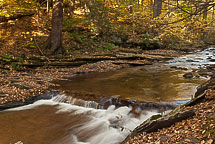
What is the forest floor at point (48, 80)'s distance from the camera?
308 cm

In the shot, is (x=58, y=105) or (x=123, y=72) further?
(x=123, y=72)

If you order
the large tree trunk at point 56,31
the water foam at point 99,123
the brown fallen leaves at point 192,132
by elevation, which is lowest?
the water foam at point 99,123

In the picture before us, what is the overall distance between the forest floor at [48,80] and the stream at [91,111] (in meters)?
0.77

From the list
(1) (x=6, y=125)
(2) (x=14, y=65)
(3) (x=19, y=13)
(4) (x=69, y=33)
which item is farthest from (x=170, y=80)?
(3) (x=19, y=13)

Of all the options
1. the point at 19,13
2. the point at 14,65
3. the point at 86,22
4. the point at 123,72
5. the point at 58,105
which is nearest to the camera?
the point at 58,105

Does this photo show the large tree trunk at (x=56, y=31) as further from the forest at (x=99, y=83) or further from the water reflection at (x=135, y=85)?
the water reflection at (x=135, y=85)

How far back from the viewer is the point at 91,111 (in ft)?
22.1

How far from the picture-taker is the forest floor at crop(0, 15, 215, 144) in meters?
3.08

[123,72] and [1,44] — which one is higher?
[1,44]

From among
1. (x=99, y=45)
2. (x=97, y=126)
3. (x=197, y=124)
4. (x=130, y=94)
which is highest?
(x=99, y=45)

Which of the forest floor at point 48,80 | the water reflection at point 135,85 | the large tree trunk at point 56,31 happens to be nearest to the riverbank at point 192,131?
the forest floor at point 48,80

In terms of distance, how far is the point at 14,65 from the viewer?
10.3 meters

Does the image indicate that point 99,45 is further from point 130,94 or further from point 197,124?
point 197,124

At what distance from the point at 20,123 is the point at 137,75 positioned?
6665 millimetres
